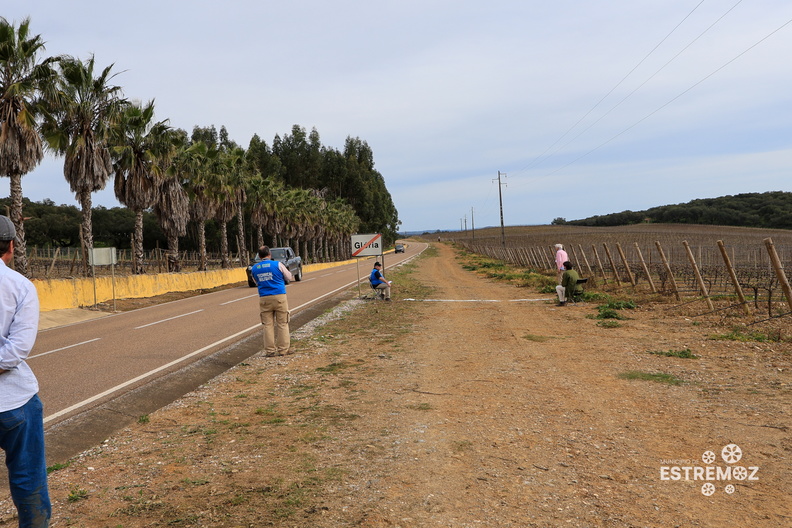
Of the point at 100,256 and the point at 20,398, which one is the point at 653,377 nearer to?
the point at 20,398

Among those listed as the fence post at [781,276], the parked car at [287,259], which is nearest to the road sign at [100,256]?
the parked car at [287,259]

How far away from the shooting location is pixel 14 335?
319 cm

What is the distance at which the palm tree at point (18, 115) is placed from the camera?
64.9 ft

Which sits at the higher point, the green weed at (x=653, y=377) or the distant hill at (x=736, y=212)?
the distant hill at (x=736, y=212)

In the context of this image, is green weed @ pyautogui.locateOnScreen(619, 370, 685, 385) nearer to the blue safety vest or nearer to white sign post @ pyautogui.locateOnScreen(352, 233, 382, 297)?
the blue safety vest

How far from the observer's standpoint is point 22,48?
2028 centimetres

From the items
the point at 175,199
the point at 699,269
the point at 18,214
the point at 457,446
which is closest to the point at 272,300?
the point at 457,446

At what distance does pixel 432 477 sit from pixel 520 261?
4609 cm

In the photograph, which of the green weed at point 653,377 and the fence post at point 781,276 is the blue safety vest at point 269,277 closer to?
the green weed at point 653,377

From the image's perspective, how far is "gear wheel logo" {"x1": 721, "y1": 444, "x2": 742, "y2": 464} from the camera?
4984mm

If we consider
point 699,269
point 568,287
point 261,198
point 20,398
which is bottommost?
point 699,269

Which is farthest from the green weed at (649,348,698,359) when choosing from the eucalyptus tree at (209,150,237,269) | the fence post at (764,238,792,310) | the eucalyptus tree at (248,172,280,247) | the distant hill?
the distant hill

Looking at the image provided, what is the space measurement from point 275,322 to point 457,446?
6.22 metres

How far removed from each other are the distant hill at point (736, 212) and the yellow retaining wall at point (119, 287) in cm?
11602
